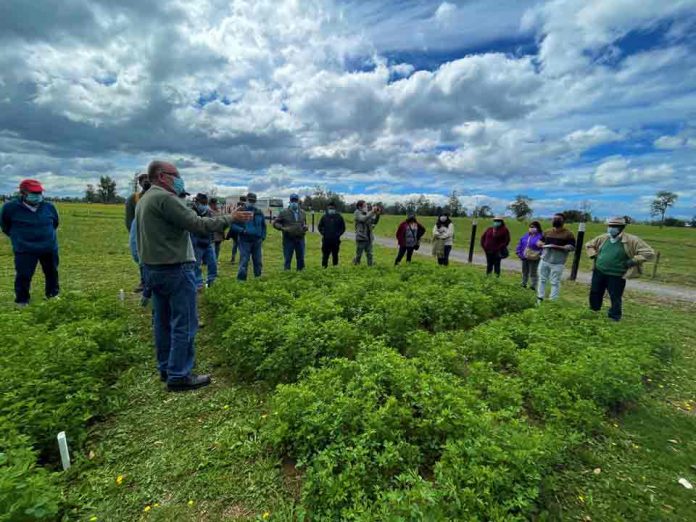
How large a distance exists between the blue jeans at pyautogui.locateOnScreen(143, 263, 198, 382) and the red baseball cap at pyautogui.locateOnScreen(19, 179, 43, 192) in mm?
4371

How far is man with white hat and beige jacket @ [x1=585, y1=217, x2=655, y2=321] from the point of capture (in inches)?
247

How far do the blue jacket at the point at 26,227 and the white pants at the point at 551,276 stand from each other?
405 inches

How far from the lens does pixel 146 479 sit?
277cm

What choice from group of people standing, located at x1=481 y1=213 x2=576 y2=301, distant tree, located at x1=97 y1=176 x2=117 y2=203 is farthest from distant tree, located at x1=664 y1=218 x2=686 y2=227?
distant tree, located at x1=97 y1=176 x2=117 y2=203

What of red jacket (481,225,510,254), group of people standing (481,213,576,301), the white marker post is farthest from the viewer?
red jacket (481,225,510,254)

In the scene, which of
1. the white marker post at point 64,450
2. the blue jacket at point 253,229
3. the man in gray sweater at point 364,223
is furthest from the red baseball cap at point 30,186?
the man in gray sweater at point 364,223

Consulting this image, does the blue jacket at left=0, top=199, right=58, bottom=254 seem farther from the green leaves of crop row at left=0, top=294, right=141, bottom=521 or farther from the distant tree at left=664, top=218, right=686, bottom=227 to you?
the distant tree at left=664, top=218, right=686, bottom=227

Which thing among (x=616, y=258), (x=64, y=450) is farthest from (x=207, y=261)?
(x=616, y=258)

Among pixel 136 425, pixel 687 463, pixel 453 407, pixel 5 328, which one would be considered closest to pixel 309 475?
pixel 453 407

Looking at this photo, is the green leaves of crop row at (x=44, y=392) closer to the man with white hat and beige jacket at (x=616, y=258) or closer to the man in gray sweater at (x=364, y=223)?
the man in gray sweater at (x=364, y=223)

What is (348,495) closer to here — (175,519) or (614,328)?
(175,519)

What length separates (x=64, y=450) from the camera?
2.75 m

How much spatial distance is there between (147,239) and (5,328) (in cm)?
274

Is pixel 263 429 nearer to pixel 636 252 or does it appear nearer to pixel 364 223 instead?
pixel 636 252
